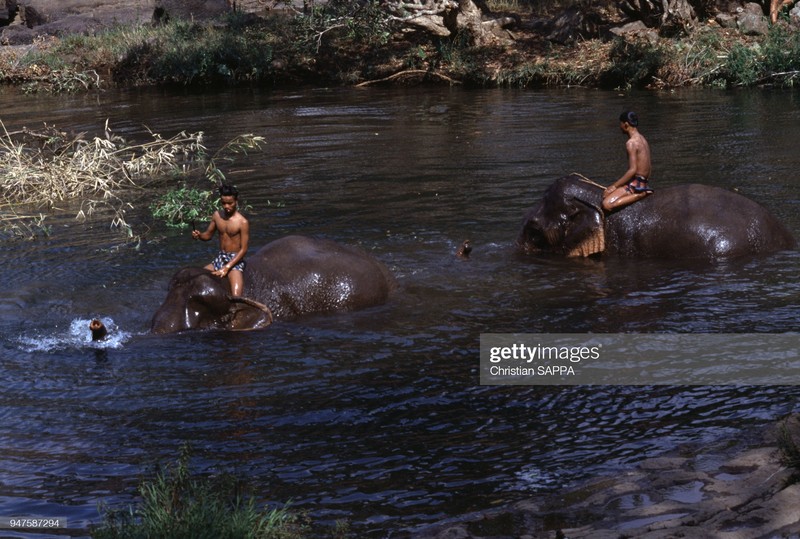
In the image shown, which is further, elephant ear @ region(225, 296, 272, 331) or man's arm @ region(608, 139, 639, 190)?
man's arm @ region(608, 139, 639, 190)

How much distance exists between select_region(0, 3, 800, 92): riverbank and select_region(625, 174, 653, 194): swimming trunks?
14.7 meters

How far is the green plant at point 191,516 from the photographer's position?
18.2 feet

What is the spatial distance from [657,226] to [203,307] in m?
5.23

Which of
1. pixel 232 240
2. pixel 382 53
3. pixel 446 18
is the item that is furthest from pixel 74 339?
pixel 382 53

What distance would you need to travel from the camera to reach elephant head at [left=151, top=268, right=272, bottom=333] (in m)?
10.0

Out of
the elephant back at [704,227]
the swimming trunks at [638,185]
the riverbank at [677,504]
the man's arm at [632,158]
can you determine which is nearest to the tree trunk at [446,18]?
the man's arm at [632,158]

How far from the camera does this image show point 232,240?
10336mm

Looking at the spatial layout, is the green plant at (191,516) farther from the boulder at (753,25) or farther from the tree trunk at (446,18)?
the boulder at (753,25)

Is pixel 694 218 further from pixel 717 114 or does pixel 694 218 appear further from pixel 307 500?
pixel 717 114

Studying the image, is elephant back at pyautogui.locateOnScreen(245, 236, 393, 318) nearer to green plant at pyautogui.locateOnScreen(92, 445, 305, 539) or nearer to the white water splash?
the white water splash

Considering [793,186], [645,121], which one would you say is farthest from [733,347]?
[645,121]

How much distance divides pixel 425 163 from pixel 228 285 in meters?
8.81

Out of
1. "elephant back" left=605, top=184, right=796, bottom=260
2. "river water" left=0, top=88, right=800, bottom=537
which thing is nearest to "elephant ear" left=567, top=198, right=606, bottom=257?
"river water" left=0, top=88, right=800, bottom=537

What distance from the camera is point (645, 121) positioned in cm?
2169
